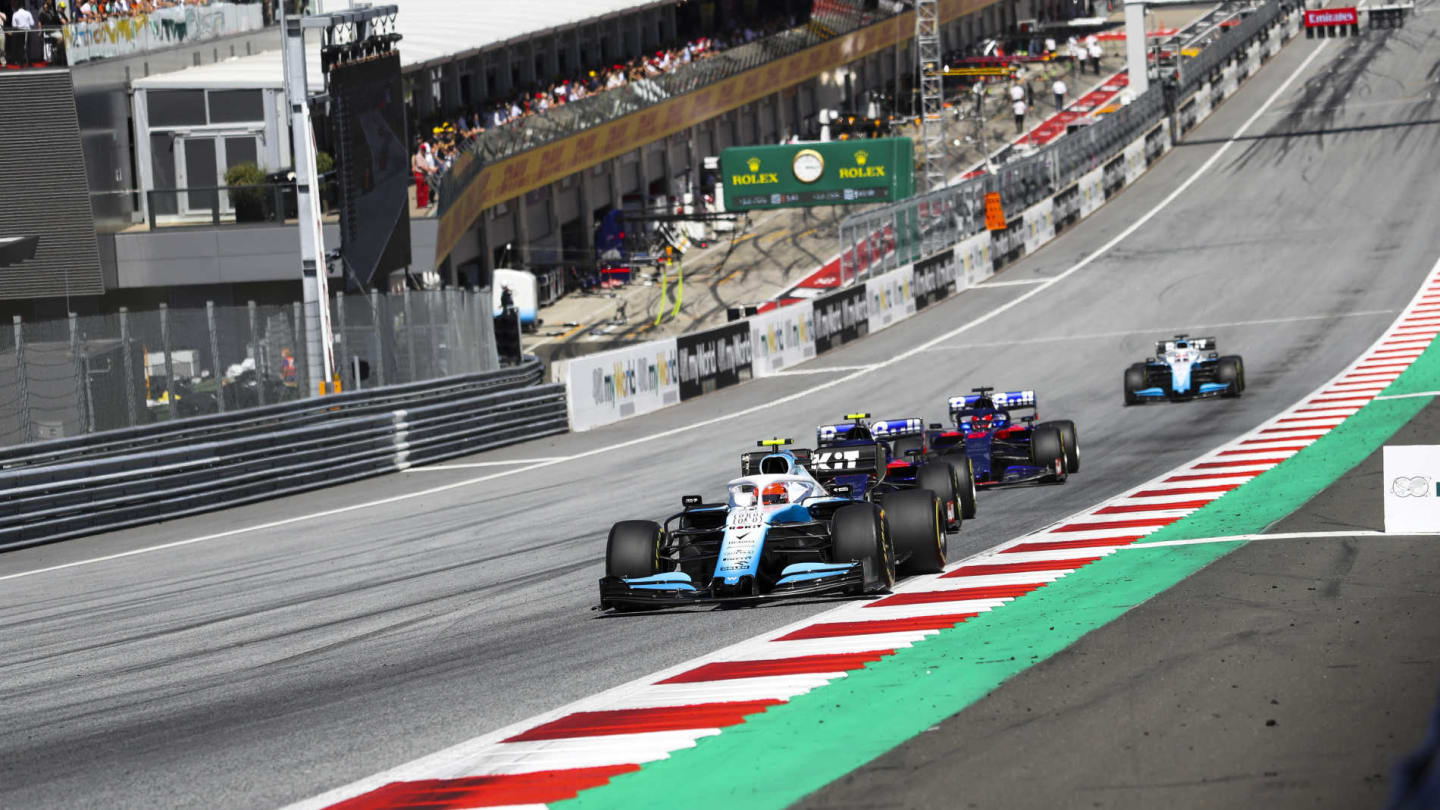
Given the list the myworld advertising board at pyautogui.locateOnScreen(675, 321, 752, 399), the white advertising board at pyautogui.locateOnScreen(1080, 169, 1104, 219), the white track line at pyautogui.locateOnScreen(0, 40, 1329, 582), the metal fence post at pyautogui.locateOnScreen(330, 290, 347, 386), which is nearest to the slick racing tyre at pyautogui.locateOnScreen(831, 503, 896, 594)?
the white track line at pyautogui.locateOnScreen(0, 40, 1329, 582)

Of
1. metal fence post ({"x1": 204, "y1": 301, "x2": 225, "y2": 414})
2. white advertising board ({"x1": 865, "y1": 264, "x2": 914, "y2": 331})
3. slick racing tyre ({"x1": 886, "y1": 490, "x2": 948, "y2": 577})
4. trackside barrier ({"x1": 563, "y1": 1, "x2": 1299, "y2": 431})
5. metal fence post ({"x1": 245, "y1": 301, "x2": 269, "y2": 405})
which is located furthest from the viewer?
white advertising board ({"x1": 865, "y1": 264, "x2": 914, "y2": 331})

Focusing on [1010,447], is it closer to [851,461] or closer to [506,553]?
[851,461]

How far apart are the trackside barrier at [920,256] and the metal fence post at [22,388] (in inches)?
405

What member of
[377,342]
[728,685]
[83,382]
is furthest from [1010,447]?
[377,342]

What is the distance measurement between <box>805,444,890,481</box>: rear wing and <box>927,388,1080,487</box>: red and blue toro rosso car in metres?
2.48

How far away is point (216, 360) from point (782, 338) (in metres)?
14.9

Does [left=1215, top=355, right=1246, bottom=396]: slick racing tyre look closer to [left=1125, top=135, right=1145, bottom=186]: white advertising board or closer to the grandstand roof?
the grandstand roof

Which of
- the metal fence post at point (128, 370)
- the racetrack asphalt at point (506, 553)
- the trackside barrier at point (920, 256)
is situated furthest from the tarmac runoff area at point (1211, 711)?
the trackside barrier at point (920, 256)

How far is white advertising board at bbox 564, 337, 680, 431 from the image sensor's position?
29609 mm

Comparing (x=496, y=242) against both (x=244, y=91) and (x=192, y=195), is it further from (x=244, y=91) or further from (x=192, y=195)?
(x=192, y=195)

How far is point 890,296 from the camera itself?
1583 inches

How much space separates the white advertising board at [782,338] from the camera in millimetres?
35094

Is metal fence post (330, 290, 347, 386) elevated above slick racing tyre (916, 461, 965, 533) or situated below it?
above

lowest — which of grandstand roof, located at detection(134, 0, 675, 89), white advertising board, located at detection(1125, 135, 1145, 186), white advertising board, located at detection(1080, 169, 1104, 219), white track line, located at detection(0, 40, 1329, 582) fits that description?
white track line, located at detection(0, 40, 1329, 582)
